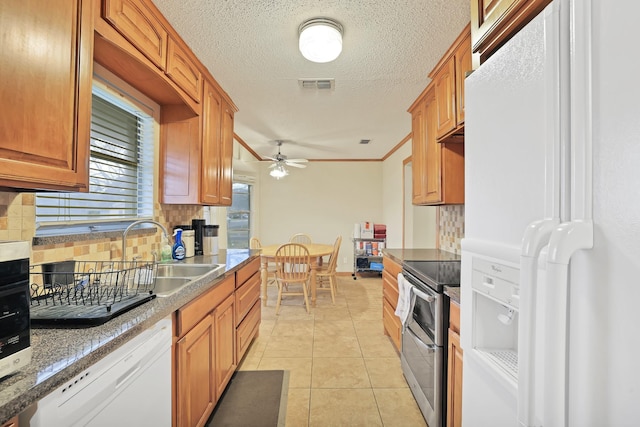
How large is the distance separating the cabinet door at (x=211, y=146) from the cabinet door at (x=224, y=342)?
916 millimetres

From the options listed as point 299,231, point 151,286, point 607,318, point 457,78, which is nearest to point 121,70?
point 151,286

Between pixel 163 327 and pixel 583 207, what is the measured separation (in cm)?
137

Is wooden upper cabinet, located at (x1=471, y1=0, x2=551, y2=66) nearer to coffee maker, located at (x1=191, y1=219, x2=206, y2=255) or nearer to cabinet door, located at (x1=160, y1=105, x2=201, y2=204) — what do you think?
cabinet door, located at (x1=160, y1=105, x2=201, y2=204)

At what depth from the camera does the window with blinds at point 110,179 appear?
1.42 m

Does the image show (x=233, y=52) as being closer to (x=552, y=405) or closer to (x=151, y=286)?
(x=151, y=286)

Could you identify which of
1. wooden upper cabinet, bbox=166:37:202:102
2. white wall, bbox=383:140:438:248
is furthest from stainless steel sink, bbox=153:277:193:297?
white wall, bbox=383:140:438:248

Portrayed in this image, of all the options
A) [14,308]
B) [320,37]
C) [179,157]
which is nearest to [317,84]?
[320,37]

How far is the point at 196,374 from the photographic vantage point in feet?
4.79

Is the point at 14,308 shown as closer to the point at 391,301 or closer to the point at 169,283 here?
the point at 169,283

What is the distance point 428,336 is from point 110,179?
213cm

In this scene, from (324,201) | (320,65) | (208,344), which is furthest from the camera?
(324,201)

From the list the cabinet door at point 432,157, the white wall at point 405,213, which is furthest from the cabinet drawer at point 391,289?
the white wall at point 405,213

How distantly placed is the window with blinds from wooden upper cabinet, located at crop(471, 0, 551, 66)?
1777 millimetres

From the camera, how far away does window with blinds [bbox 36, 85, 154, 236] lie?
142cm
